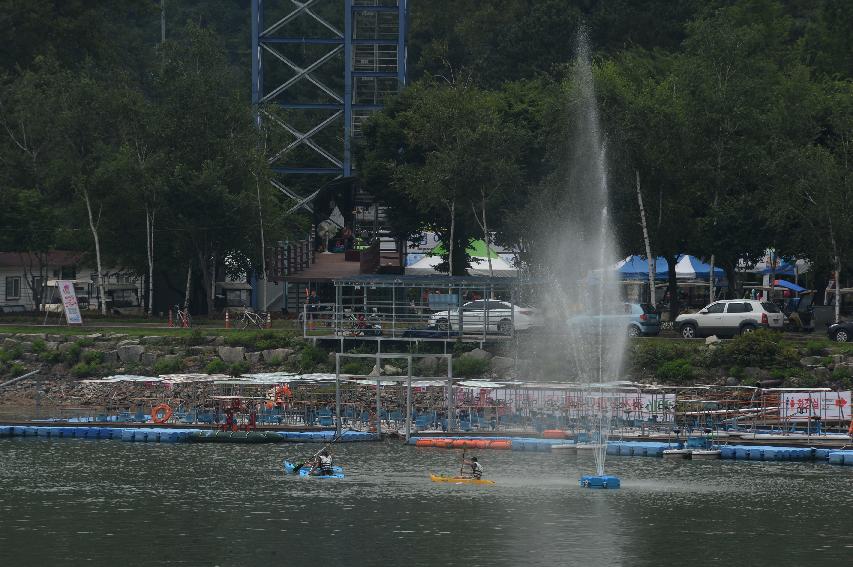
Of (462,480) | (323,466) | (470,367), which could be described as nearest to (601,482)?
(462,480)

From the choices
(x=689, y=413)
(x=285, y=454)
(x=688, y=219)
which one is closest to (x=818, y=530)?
(x=689, y=413)

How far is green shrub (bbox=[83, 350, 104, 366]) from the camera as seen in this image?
79.2 metres

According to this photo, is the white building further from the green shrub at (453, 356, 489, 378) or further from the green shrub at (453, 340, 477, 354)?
the green shrub at (453, 356, 489, 378)

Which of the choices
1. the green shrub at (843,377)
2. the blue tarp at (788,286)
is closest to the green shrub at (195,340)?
the green shrub at (843,377)

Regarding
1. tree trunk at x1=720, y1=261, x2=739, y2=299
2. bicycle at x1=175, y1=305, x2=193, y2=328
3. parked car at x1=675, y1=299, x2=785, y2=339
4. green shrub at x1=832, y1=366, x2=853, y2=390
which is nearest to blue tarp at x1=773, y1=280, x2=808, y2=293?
tree trunk at x1=720, y1=261, x2=739, y2=299

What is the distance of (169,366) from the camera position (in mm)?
76875

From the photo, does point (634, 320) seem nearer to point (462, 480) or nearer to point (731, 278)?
point (731, 278)

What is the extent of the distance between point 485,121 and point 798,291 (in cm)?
2339

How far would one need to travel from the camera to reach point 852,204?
76812 mm

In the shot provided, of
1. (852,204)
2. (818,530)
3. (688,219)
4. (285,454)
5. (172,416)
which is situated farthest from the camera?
(688,219)

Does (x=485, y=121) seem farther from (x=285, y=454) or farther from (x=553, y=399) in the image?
(x=285, y=454)

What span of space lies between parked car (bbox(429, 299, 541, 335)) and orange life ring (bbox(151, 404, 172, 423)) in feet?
50.3

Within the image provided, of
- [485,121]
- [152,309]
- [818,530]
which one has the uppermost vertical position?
[485,121]

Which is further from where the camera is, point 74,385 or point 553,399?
point 74,385
